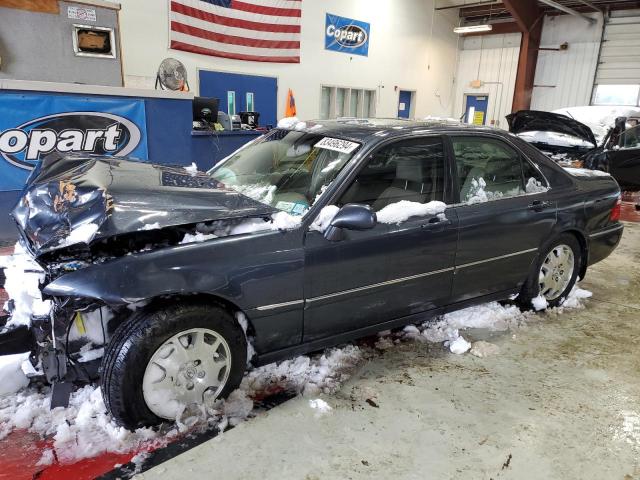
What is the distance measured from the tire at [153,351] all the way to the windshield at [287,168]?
702 mm

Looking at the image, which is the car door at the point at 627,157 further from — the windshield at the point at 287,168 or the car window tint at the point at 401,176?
the windshield at the point at 287,168

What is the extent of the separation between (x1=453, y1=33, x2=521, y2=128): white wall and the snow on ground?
1470cm

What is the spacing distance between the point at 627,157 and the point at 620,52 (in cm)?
784

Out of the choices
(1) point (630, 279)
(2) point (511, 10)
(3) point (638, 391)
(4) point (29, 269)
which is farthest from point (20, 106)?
(2) point (511, 10)

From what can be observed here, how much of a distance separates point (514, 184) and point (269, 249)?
1.95 metres

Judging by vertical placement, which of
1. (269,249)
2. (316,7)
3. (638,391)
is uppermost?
(316,7)

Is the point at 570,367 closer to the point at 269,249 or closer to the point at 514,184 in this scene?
the point at 514,184

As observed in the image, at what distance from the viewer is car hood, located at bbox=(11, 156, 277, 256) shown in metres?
1.92

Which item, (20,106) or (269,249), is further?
(20,106)

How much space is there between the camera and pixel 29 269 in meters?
2.01

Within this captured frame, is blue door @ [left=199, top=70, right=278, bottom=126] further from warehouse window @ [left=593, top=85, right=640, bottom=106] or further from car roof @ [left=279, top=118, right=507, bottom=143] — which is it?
warehouse window @ [left=593, top=85, right=640, bottom=106]

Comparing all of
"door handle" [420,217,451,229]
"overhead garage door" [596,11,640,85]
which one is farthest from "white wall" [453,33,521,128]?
"door handle" [420,217,451,229]

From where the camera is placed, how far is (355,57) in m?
13.2

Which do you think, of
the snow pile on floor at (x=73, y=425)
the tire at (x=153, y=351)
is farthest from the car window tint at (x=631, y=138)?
the snow pile on floor at (x=73, y=425)
